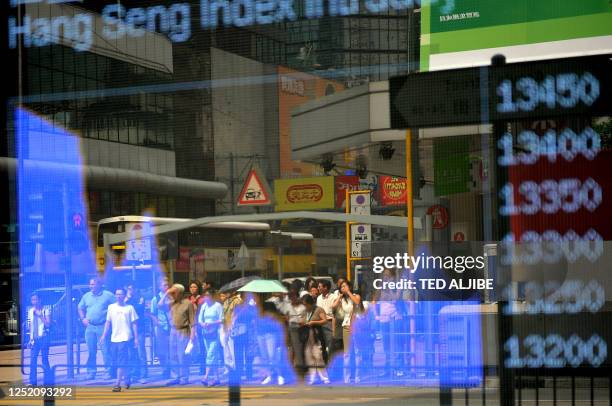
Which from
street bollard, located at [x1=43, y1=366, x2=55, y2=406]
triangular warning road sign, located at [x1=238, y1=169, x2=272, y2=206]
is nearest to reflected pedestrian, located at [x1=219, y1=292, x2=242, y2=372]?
triangular warning road sign, located at [x1=238, y1=169, x2=272, y2=206]

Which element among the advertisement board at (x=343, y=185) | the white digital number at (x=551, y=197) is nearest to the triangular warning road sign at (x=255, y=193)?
the advertisement board at (x=343, y=185)

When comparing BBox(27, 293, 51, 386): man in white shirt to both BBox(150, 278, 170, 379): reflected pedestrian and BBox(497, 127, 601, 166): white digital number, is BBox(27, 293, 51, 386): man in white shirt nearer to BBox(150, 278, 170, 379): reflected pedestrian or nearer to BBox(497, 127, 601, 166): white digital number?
BBox(150, 278, 170, 379): reflected pedestrian

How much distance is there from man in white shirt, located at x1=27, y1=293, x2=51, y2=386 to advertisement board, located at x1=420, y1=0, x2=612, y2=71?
2905 mm

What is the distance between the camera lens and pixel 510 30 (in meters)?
5.91

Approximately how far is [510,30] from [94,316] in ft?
10.1

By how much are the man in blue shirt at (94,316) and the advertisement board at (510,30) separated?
2416mm

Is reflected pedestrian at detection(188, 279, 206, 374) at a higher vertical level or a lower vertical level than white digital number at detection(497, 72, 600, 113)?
lower

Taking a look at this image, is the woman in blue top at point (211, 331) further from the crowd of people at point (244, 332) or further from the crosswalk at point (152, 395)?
the crosswalk at point (152, 395)

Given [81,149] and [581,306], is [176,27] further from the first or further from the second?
[581,306]

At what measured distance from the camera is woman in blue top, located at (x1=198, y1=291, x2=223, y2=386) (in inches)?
258

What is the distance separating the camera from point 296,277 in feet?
21.0

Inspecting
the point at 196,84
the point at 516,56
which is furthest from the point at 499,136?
the point at 196,84

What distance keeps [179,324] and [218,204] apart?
2.51ft

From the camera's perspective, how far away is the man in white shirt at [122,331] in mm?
6676
